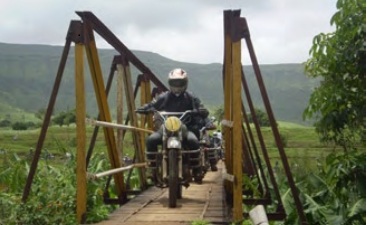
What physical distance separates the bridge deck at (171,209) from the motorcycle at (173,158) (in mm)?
229

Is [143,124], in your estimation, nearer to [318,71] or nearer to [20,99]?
[318,71]

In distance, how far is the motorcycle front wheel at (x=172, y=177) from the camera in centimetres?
599

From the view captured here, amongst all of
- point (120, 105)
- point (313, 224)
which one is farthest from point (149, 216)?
point (313, 224)

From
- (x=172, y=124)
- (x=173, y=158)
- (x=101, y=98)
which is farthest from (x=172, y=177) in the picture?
(x=101, y=98)

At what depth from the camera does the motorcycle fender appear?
6.07 m

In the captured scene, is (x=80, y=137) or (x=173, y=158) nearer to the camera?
(x=80, y=137)

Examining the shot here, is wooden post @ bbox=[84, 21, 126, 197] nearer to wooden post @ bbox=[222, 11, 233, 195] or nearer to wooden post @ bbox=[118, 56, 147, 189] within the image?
wooden post @ bbox=[118, 56, 147, 189]

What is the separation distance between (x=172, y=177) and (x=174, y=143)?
367 millimetres

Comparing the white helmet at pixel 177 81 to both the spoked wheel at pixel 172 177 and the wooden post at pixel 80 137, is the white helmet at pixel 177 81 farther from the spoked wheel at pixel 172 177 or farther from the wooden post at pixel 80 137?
the wooden post at pixel 80 137

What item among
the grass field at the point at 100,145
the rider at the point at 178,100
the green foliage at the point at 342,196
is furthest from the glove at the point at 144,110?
the green foliage at the point at 342,196

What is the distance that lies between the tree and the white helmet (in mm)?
1563

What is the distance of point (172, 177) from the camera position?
603 cm

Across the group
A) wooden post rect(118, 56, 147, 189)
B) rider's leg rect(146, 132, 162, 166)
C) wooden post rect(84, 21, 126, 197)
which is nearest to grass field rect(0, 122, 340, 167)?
wooden post rect(118, 56, 147, 189)

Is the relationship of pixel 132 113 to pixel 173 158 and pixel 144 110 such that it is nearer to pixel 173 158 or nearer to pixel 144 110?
pixel 144 110
